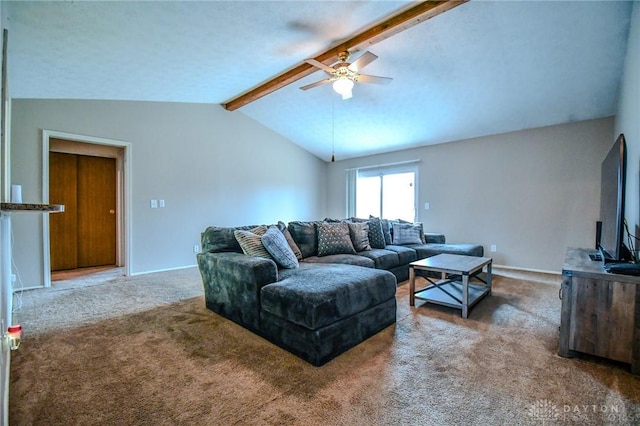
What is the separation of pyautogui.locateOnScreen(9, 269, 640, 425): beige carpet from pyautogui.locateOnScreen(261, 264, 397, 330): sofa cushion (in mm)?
280

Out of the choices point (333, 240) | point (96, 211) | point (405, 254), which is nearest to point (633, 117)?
point (405, 254)

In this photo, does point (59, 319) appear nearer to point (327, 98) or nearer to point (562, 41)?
point (327, 98)

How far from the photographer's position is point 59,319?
2611 millimetres

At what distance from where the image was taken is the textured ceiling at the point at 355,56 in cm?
248

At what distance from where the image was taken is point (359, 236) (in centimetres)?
396

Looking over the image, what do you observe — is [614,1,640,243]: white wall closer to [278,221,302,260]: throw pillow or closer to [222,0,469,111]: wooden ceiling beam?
[222,0,469,111]: wooden ceiling beam

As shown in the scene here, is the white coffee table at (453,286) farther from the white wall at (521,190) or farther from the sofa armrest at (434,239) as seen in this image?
the white wall at (521,190)

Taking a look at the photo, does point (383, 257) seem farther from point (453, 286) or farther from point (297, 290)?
point (297, 290)

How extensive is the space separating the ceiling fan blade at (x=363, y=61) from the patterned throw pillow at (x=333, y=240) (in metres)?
1.84

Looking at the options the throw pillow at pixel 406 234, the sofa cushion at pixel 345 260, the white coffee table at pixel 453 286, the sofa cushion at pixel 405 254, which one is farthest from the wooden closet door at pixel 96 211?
the white coffee table at pixel 453 286

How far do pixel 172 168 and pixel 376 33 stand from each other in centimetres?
364

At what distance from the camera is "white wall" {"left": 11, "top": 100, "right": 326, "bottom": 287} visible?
3576mm

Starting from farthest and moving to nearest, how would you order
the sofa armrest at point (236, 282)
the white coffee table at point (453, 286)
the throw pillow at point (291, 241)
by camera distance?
the throw pillow at point (291, 241)
the white coffee table at point (453, 286)
the sofa armrest at point (236, 282)

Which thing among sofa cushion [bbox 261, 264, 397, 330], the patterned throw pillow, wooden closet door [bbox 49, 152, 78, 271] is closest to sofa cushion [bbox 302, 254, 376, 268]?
the patterned throw pillow
